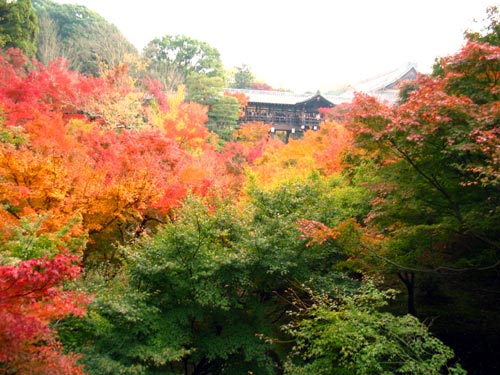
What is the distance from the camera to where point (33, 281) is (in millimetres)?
4426

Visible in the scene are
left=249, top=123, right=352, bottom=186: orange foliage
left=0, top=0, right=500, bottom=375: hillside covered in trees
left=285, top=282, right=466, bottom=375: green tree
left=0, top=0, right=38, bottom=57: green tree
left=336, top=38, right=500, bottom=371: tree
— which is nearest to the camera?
left=285, top=282, right=466, bottom=375: green tree

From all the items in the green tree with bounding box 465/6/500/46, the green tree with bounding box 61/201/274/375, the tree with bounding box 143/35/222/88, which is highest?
the tree with bounding box 143/35/222/88

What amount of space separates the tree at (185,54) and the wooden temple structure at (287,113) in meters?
4.93

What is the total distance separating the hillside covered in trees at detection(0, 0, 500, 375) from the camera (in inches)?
215

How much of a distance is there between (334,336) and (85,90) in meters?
20.0

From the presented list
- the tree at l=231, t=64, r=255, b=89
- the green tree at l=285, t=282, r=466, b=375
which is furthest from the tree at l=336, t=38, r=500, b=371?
the tree at l=231, t=64, r=255, b=89

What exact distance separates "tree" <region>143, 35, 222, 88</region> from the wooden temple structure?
4.93 meters

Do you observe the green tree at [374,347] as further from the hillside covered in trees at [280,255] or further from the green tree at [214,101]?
the green tree at [214,101]

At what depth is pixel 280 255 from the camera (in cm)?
812

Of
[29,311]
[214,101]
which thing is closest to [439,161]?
[29,311]

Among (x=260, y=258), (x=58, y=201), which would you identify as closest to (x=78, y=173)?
(x=58, y=201)

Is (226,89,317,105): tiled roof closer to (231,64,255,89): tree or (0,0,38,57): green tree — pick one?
(231,64,255,89): tree

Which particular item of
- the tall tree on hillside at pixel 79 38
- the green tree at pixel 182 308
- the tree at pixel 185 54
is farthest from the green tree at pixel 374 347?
the tree at pixel 185 54

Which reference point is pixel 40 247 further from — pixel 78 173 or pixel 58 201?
pixel 78 173
